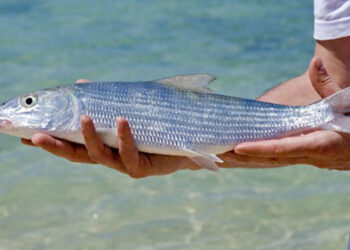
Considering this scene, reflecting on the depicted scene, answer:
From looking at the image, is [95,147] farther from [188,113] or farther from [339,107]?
[339,107]

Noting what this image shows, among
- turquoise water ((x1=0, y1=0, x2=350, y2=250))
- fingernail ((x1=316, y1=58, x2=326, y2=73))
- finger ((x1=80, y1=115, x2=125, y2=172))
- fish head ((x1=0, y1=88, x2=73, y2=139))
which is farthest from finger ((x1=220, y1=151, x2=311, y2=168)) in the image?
turquoise water ((x1=0, y1=0, x2=350, y2=250))

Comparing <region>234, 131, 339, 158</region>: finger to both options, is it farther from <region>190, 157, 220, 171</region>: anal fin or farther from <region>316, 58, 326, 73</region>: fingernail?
<region>316, 58, 326, 73</region>: fingernail

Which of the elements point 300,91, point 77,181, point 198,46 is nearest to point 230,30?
point 198,46

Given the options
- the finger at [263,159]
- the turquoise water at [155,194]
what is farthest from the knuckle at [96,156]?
the turquoise water at [155,194]

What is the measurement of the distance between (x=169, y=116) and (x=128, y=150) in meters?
0.25

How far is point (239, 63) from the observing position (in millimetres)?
9820

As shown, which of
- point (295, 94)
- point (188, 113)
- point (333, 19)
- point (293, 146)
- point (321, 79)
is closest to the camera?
Answer: point (293, 146)

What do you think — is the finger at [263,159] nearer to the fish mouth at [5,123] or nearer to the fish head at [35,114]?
the fish head at [35,114]

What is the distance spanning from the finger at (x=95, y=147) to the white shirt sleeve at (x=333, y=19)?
4.15 feet

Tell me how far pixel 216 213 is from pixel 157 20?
6767mm

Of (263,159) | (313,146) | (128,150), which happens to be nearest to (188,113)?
(128,150)

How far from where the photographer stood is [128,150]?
3.27m

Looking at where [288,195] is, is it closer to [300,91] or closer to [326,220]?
[326,220]

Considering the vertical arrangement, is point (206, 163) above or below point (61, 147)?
below
